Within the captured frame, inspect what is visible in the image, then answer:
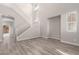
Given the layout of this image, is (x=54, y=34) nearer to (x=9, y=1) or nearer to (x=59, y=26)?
(x=59, y=26)

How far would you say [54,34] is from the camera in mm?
3129

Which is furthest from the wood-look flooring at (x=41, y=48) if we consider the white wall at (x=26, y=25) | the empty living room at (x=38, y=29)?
the white wall at (x=26, y=25)

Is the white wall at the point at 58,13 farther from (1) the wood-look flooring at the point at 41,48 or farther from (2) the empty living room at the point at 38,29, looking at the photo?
(1) the wood-look flooring at the point at 41,48

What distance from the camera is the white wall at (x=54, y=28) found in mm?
3119

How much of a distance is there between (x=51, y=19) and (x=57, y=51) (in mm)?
871

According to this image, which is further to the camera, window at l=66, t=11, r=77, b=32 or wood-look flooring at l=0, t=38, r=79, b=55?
window at l=66, t=11, r=77, b=32

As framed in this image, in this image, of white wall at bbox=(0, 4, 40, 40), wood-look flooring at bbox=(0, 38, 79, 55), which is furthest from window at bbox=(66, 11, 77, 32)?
white wall at bbox=(0, 4, 40, 40)

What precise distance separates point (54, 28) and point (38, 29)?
0.44m

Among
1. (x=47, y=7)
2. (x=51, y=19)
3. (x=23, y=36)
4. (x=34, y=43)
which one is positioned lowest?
Answer: (x=34, y=43)

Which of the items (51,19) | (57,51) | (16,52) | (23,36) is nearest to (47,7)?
(51,19)

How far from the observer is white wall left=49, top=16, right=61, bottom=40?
10.2 ft

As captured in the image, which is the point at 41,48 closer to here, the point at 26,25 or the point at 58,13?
the point at 26,25

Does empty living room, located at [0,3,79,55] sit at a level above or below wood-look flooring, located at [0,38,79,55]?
above

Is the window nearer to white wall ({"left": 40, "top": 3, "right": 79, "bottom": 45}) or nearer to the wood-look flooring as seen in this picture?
white wall ({"left": 40, "top": 3, "right": 79, "bottom": 45})
